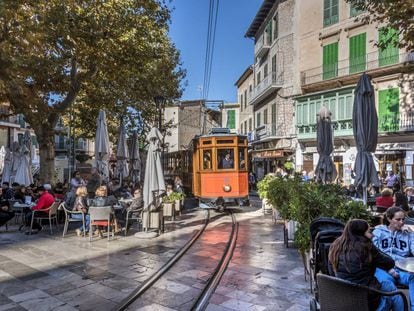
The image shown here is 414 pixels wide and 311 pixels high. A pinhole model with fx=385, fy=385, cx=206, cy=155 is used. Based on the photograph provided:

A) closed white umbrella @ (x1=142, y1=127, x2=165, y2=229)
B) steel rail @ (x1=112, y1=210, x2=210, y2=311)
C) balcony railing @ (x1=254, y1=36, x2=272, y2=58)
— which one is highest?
balcony railing @ (x1=254, y1=36, x2=272, y2=58)

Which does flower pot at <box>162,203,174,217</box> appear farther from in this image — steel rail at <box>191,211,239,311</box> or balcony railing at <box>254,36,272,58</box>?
balcony railing at <box>254,36,272,58</box>

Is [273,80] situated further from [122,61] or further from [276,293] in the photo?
[276,293]

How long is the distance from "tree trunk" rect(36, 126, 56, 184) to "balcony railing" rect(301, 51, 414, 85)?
17.0m

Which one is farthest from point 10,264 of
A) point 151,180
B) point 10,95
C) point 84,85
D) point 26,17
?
point 84,85

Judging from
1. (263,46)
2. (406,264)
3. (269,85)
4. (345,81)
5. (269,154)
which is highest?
(263,46)

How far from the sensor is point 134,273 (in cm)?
600

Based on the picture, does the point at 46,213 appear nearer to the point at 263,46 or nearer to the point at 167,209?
the point at 167,209

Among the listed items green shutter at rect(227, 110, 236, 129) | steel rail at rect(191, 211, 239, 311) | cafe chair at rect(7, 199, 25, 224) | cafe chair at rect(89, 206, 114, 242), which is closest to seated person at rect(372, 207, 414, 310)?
steel rail at rect(191, 211, 239, 311)

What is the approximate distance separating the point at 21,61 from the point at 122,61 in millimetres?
3739

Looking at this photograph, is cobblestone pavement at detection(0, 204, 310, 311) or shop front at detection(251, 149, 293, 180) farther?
shop front at detection(251, 149, 293, 180)

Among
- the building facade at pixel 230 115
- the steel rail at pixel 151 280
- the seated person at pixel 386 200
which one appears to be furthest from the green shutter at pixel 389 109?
the building facade at pixel 230 115

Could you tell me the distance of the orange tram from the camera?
1343 centimetres

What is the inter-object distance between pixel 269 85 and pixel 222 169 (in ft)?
51.2

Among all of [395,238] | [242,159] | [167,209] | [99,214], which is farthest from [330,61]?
[395,238]
